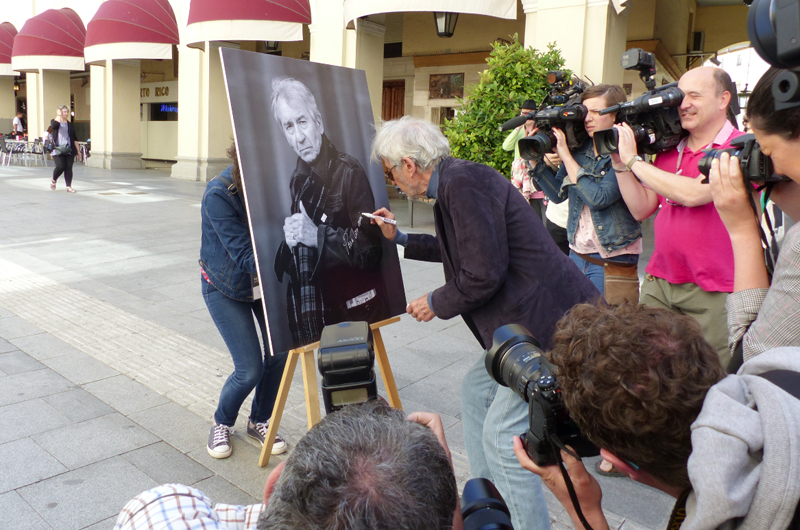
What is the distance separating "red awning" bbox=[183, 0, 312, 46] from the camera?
1233cm

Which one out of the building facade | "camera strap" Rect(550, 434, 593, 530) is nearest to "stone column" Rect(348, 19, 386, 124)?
the building facade

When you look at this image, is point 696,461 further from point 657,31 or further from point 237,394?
point 657,31

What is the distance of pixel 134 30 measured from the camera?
16562mm

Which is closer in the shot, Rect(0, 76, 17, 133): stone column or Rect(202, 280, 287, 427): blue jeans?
Rect(202, 280, 287, 427): blue jeans

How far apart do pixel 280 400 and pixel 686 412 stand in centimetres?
220

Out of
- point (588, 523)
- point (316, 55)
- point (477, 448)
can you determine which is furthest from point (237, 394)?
point (316, 55)

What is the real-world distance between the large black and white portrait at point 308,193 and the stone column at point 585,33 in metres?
6.54

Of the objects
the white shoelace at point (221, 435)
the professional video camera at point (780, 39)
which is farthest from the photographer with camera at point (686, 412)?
the white shoelace at point (221, 435)

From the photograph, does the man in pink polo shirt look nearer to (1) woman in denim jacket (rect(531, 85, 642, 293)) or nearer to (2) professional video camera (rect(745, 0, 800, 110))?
(1) woman in denim jacket (rect(531, 85, 642, 293))

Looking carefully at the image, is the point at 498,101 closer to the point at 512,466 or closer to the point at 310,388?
the point at 310,388

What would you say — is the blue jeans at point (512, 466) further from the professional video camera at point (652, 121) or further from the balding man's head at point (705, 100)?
the balding man's head at point (705, 100)

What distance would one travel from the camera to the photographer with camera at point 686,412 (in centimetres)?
84

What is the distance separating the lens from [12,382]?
3945mm

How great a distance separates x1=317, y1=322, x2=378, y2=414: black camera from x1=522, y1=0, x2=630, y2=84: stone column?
842 centimetres
